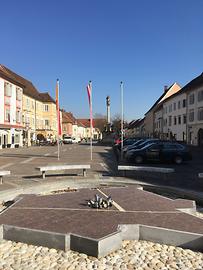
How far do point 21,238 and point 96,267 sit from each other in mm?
2010

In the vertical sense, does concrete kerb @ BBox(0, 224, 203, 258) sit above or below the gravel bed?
above

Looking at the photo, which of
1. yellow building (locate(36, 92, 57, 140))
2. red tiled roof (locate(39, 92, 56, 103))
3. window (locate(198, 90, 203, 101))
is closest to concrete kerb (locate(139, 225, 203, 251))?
window (locate(198, 90, 203, 101))

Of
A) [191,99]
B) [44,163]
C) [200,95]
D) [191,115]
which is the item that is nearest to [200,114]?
[200,95]

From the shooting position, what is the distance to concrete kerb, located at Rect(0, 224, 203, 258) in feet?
21.3

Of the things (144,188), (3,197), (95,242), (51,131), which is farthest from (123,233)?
(51,131)

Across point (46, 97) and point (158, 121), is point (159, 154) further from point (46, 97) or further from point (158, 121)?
point (158, 121)

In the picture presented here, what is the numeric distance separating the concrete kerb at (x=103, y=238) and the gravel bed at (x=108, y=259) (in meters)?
0.12

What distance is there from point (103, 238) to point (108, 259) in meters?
0.40

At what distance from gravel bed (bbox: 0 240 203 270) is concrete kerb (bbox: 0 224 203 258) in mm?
117

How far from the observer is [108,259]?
6.27m

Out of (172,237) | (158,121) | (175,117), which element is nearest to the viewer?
(172,237)

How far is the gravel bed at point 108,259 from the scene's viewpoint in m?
5.98

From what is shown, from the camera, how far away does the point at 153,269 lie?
232 inches

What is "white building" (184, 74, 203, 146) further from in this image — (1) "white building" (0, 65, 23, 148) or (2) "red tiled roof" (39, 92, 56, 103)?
(2) "red tiled roof" (39, 92, 56, 103)
